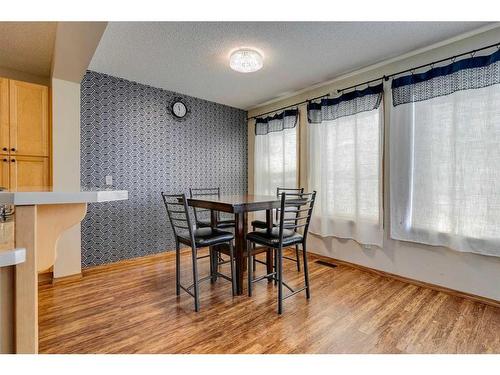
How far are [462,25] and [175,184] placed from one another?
3473 mm

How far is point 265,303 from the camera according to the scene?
7.23 ft

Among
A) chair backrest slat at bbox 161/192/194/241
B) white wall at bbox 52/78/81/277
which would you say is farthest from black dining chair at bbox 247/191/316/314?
white wall at bbox 52/78/81/277

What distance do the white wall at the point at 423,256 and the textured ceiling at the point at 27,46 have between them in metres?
2.98

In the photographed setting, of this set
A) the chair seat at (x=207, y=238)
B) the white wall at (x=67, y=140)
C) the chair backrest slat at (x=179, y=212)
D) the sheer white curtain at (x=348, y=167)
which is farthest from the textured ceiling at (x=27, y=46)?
the sheer white curtain at (x=348, y=167)

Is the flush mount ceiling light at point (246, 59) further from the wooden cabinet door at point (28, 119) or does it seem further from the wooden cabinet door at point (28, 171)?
the wooden cabinet door at point (28, 171)

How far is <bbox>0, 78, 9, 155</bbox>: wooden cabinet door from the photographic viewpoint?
2.48 metres

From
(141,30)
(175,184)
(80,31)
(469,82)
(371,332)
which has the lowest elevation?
(371,332)

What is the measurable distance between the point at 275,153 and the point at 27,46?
10.2 ft

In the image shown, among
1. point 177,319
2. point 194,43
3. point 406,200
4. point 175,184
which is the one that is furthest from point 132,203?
point 406,200

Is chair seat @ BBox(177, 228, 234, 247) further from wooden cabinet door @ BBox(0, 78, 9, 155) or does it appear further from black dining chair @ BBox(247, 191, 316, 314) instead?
wooden cabinet door @ BBox(0, 78, 9, 155)

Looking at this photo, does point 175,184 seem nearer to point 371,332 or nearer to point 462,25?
point 371,332

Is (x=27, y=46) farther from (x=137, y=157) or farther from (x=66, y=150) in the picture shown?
(x=137, y=157)

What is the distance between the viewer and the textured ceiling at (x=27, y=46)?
2.21m
